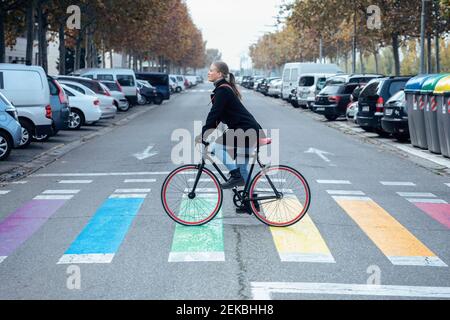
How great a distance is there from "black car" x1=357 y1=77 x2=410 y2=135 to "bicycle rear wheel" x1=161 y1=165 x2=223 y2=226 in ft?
49.0

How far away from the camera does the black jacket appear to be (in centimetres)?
934

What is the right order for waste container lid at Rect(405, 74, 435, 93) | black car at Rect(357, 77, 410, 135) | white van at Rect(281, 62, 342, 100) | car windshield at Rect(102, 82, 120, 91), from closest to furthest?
waste container lid at Rect(405, 74, 435, 93) → black car at Rect(357, 77, 410, 135) → car windshield at Rect(102, 82, 120, 91) → white van at Rect(281, 62, 342, 100)

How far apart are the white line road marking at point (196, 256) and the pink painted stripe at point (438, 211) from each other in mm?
3215

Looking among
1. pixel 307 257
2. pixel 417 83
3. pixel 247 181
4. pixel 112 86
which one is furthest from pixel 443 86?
pixel 112 86

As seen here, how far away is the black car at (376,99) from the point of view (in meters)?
23.8

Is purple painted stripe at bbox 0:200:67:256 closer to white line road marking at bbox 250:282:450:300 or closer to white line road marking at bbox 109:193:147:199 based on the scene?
white line road marking at bbox 109:193:147:199

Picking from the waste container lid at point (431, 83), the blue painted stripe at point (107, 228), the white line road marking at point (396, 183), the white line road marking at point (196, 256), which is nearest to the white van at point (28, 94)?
the waste container lid at point (431, 83)

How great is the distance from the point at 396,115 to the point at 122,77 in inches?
875

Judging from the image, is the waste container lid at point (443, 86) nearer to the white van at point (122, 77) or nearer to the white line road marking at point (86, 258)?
the white line road marking at point (86, 258)

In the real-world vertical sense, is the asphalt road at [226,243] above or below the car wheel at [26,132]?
below

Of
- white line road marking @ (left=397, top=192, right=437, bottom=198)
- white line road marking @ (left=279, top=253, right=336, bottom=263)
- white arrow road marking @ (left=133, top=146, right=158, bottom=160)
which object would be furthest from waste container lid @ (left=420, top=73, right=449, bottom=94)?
white line road marking @ (left=279, top=253, right=336, bottom=263)

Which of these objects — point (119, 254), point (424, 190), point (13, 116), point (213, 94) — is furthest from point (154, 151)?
point (119, 254)

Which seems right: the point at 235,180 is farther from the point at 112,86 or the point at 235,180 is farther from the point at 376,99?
the point at 112,86
